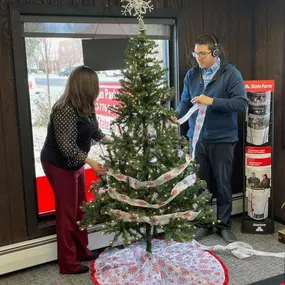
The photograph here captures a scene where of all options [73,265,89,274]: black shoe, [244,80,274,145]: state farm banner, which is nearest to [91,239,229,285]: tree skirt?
[73,265,89,274]: black shoe

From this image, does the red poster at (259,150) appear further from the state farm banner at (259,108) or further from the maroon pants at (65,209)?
the maroon pants at (65,209)

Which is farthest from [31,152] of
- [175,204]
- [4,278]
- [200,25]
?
[200,25]

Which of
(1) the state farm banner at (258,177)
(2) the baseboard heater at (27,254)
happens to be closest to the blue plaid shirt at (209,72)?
(1) the state farm banner at (258,177)

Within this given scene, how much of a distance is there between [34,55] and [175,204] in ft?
4.76

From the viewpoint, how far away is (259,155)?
3254mm

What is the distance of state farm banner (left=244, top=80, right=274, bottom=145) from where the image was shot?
3197 millimetres

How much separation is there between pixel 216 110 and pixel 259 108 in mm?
401

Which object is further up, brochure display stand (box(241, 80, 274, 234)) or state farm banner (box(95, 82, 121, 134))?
state farm banner (box(95, 82, 121, 134))

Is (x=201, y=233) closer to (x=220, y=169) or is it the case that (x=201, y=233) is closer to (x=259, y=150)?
(x=220, y=169)

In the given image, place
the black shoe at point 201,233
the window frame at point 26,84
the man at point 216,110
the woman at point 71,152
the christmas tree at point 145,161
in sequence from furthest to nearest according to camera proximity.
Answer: the black shoe at point 201,233 → the man at point 216,110 → the window frame at point 26,84 → the woman at point 71,152 → the christmas tree at point 145,161

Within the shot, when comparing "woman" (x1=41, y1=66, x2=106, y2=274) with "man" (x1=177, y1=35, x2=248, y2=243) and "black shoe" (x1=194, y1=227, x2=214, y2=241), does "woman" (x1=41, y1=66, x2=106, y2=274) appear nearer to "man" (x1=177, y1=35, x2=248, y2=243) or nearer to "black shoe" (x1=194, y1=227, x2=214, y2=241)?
"man" (x1=177, y1=35, x2=248, y2=243)

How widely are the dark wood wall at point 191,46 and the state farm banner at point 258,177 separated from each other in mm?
283

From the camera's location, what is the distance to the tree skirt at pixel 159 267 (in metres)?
2.50

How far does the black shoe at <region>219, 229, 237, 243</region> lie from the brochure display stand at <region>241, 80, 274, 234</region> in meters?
0.21
